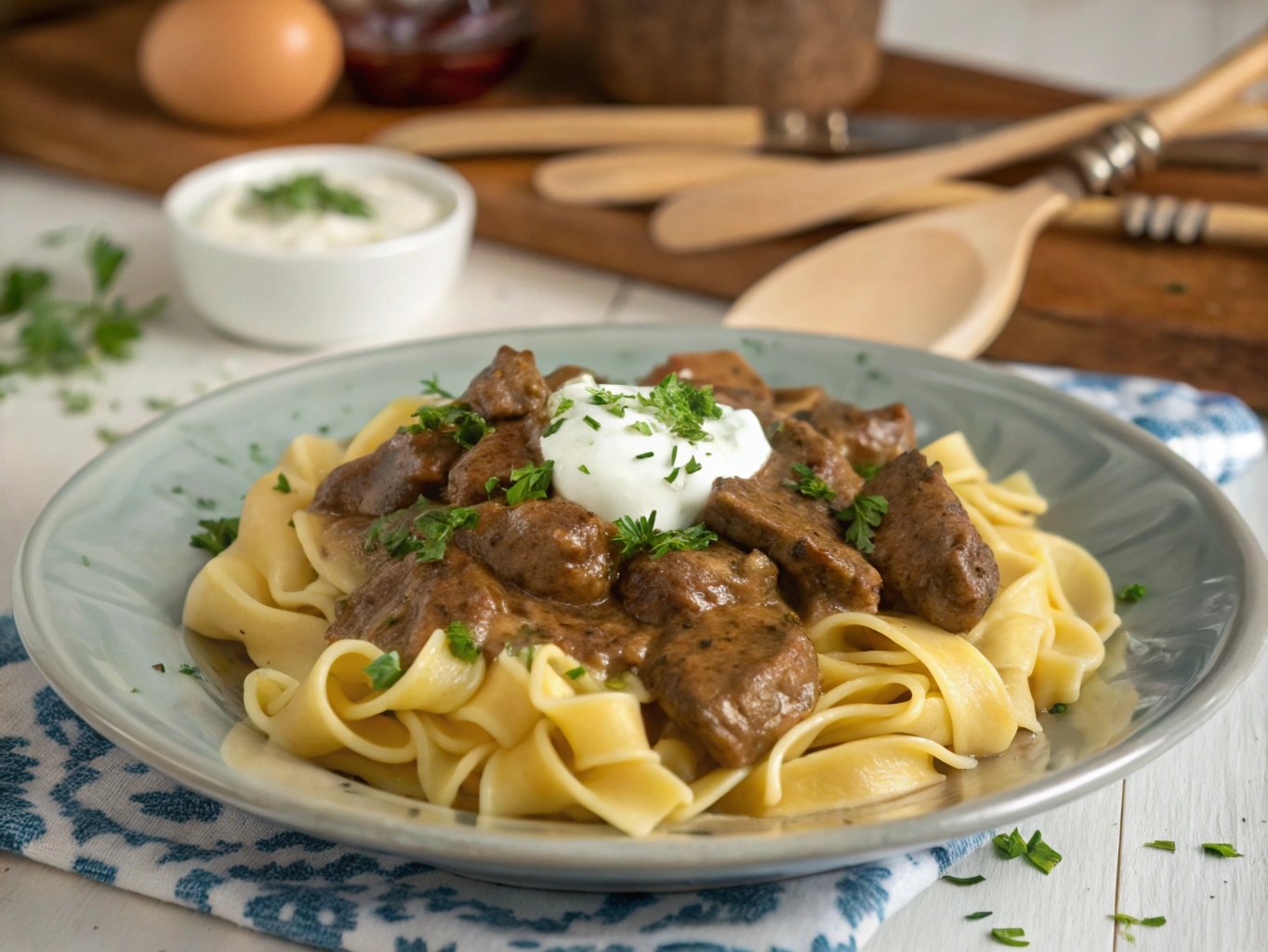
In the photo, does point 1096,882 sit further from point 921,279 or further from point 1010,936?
point 921,279

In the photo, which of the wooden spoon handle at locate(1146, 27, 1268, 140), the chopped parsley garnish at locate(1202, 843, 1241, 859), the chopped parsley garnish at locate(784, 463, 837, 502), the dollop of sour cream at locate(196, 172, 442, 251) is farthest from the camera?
the wooden spoon handle at locate(1146, 27, 1268, 140)

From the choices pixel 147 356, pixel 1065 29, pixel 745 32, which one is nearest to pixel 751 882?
pixel 147 356

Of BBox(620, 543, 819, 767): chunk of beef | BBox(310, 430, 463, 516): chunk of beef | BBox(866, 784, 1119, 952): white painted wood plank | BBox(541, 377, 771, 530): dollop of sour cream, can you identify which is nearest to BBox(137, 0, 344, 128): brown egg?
BBox(310, 430, 463, 516): chunk of beef

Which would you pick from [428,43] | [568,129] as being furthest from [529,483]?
[428,43]

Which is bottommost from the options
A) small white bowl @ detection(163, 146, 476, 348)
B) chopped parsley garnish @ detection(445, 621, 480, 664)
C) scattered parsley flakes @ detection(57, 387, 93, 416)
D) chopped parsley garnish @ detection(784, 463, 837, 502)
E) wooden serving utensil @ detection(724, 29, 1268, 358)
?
scattered parsley flakes @ detection(57, 387, 93, 416)

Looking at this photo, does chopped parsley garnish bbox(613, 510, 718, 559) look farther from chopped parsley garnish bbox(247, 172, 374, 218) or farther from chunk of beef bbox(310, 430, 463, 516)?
chopped parsley garnish bbox(247, 172, 374, 218)

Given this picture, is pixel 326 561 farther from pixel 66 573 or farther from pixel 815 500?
pixel 815 500
